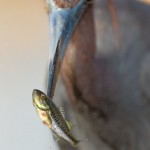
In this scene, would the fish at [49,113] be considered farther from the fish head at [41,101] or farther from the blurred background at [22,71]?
the blurred background at [22,71]

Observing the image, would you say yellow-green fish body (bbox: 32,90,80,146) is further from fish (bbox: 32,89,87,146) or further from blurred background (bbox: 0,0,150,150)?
blurred background (bbox: 0,0,150,150)

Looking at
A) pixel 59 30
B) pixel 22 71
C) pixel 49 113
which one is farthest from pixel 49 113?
pixel 22 71

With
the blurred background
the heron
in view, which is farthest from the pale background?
the heron

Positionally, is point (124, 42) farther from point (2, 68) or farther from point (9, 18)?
point (9, 18)

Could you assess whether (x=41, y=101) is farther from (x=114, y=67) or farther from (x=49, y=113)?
(x=114, y=67)

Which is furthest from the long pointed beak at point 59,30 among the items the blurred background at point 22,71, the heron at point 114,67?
the blurred background at point 22,71

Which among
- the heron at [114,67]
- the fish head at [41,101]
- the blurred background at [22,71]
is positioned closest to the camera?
the fish head at [41,101]
